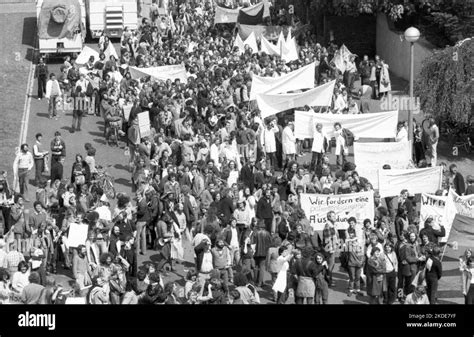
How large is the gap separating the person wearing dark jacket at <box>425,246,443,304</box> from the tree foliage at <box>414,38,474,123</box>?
12.3m

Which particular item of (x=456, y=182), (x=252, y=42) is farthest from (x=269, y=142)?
(x=252, y=42)

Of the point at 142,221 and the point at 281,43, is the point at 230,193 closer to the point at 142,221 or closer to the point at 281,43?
the point at 142,221

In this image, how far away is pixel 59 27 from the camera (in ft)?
145

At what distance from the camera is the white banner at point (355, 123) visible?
Result: 33594 millimetres

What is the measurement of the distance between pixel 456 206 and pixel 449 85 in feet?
32.3

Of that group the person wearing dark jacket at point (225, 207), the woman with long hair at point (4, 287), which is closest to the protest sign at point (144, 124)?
the person wearing dark jacket at point (225, 207)

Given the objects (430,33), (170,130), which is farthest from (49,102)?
(430,33)

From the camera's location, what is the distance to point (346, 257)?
84.3 feet

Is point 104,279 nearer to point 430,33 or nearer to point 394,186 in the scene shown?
point 394,186

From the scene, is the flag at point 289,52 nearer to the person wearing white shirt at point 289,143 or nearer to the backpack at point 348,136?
the backpack at point 348,136

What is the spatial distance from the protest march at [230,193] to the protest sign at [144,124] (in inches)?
2.7

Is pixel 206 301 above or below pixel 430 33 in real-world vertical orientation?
below
